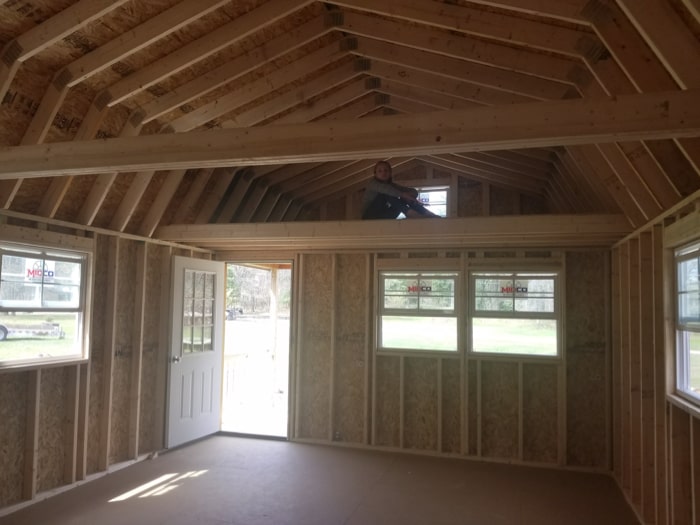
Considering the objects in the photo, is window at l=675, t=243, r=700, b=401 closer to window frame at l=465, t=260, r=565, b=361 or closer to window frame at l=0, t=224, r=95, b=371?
window frame at l=465, t=260, r=565, b=361

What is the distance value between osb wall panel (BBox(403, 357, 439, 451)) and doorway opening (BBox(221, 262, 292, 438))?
69.3 inches

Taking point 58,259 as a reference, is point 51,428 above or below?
below

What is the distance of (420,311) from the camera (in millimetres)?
6574

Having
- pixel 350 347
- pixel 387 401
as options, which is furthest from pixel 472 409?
pixel 350 347

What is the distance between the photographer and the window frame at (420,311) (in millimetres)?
6395

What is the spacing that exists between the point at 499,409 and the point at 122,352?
14.9 ft

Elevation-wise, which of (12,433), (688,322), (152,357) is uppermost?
(688,322)

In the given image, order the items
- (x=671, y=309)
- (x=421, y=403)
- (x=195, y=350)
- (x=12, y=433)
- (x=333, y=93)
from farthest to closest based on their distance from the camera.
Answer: (x=195, y=350) → (x=421, y=403) → (x=333, y=93) → (x=12, y=433) → (x=671, y=309)

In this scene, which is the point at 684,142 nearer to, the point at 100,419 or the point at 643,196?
the point at 643,196

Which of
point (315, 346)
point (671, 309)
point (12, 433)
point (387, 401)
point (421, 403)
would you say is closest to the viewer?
point (671, 309)

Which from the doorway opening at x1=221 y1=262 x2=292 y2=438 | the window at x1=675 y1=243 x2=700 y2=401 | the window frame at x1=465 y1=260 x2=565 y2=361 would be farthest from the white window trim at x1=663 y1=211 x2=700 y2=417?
the doorway opening at x1=221 y1=262 x2=292 y2=438

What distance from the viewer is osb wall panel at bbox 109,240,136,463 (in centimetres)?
565

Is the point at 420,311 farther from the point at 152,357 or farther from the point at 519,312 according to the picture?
the point at 152,357

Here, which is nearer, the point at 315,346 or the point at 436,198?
the point at 315,346
